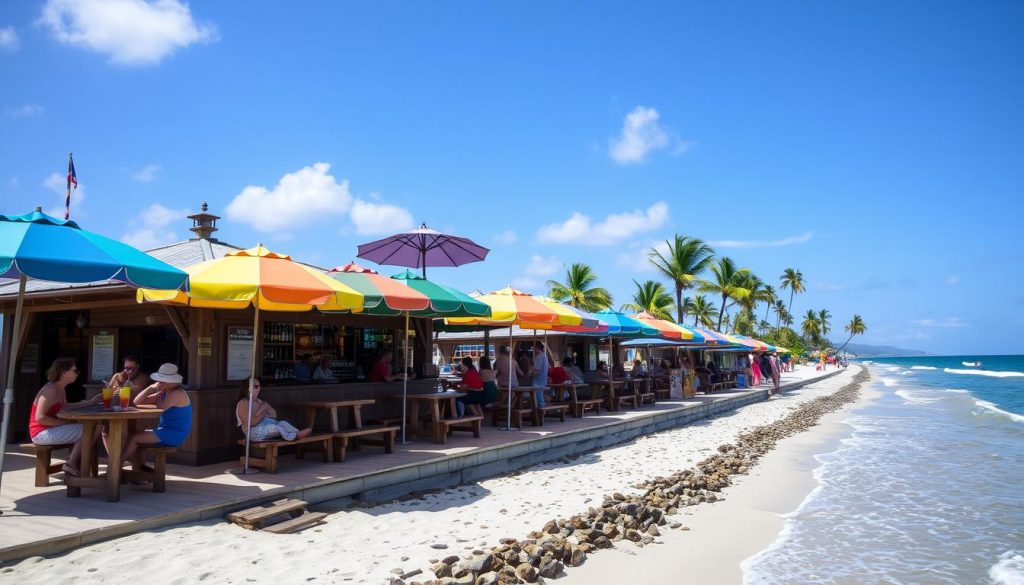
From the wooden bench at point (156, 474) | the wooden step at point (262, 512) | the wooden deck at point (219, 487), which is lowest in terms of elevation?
the wooden step at point (262, 512)

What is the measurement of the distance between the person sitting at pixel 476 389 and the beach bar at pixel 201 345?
0.82 metres

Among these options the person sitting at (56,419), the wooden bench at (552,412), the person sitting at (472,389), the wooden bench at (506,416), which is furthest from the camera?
the wooden bench at (552,412)

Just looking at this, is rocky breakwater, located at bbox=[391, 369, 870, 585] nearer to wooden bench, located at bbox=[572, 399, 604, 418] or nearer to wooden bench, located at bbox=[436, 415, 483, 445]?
wooden bench, located at bbox=[436, 415, 483, 445]

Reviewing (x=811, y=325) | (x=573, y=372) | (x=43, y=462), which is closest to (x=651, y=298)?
(x=573, y=372)

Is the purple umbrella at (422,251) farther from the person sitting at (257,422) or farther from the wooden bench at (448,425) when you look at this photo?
the person sitting at (257,422)

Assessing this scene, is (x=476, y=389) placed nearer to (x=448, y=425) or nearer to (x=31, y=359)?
(x=448, y=425)

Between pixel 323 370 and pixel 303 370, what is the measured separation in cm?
40

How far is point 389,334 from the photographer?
1159 centimetres

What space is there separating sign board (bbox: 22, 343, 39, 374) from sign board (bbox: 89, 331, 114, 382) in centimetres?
138

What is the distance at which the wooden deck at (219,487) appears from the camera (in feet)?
16.9

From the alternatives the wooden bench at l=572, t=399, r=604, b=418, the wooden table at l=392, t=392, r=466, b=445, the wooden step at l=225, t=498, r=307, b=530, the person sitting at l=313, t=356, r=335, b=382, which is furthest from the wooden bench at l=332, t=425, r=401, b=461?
the wooden bench at l=572, t=399, r=604, b=418

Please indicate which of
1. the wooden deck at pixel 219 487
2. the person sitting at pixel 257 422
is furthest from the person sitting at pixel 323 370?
the person sitting at pixel 257 422

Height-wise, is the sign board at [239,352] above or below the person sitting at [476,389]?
above

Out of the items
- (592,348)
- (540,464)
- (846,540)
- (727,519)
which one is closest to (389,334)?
(540,464)
